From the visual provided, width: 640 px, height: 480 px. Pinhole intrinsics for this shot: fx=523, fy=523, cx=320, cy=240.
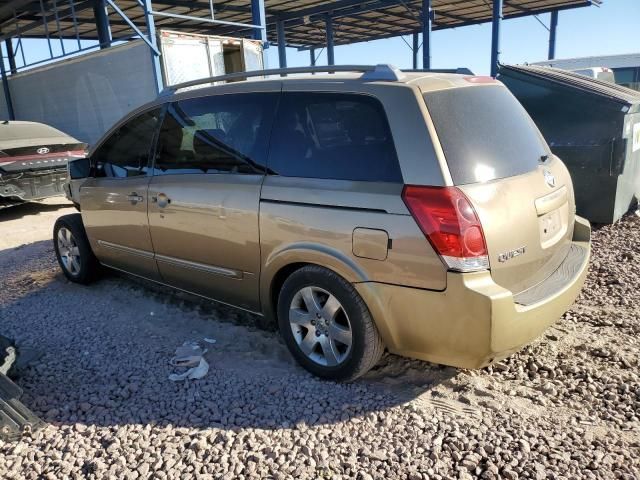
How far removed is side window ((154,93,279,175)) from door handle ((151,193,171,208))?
18cm

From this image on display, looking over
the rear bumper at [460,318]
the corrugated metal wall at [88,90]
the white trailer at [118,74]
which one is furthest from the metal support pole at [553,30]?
the rear bumper at [460,318]

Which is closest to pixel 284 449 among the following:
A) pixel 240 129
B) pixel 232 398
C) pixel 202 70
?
pixel 232 398

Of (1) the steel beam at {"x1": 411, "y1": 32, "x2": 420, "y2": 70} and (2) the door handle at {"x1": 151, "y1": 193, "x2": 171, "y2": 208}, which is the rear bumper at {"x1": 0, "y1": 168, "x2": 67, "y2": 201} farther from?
(1) the steel beam at {"x1": 411, "y1": 32, "x2": 420, "y2": 70}

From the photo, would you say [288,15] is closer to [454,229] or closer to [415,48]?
[415,48]

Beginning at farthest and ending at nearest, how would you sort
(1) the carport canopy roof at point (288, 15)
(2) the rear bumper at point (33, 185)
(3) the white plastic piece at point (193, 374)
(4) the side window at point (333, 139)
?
(1) the carport canopy roof at point (288, 15), (2) the rear bumper at point (33, 185), (3) the white plastic piece at point (193, 374), (4) the side window at point (333, 139)

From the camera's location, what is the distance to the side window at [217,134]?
326 centimetres

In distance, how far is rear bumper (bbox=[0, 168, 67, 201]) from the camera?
7.71m

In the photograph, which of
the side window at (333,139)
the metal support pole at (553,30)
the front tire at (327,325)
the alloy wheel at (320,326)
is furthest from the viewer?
the metal support pole at (553,30)

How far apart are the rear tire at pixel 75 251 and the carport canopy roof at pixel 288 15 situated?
992 cm

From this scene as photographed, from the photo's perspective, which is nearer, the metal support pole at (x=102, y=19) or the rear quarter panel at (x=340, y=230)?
the rear quarter panel at (x=340, y=230)

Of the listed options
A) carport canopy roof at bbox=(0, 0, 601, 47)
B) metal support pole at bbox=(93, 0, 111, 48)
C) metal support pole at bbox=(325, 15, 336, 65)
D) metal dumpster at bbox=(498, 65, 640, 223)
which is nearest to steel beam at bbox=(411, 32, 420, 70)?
carport canopy roof at bbox=(0, 0, 601, 47)

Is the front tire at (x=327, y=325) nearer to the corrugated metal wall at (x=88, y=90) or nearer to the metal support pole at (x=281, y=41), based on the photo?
the corrugated metal wall at (x=88, y=90)

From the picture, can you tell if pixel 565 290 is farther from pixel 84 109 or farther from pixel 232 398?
pixel 84 109

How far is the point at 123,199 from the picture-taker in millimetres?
4133
